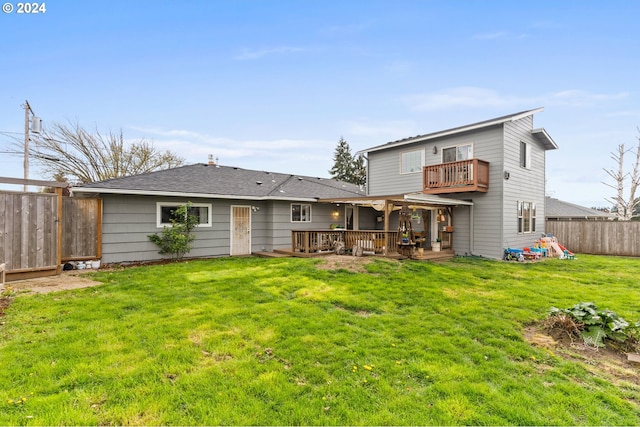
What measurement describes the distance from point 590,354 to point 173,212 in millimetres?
11415

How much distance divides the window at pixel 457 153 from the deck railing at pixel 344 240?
486 cm

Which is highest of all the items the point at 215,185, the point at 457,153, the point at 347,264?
the point at 457,153

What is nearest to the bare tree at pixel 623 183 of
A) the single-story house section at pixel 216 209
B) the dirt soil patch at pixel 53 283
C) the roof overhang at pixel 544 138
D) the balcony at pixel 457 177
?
the roof overhang at pixel 544 138

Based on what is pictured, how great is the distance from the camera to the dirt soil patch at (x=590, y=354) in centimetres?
328

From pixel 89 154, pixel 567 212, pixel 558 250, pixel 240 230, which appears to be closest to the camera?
pixel 240 230

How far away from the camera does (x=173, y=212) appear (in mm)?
10930

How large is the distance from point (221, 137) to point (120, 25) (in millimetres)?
14315

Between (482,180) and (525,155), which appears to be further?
(525,155)

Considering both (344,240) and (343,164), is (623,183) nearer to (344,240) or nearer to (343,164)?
(344,240)

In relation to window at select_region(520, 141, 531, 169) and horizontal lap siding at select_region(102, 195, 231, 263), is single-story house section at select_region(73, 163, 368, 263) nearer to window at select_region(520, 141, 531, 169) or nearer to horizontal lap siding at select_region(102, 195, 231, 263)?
horizontal lap siding at select_region(102, 195, 231, 263)

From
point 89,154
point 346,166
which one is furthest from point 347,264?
point 346,166

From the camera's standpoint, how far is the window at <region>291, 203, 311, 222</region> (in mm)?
13780

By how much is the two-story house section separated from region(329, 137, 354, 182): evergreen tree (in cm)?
1934

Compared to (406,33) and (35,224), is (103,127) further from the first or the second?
(406,33)
